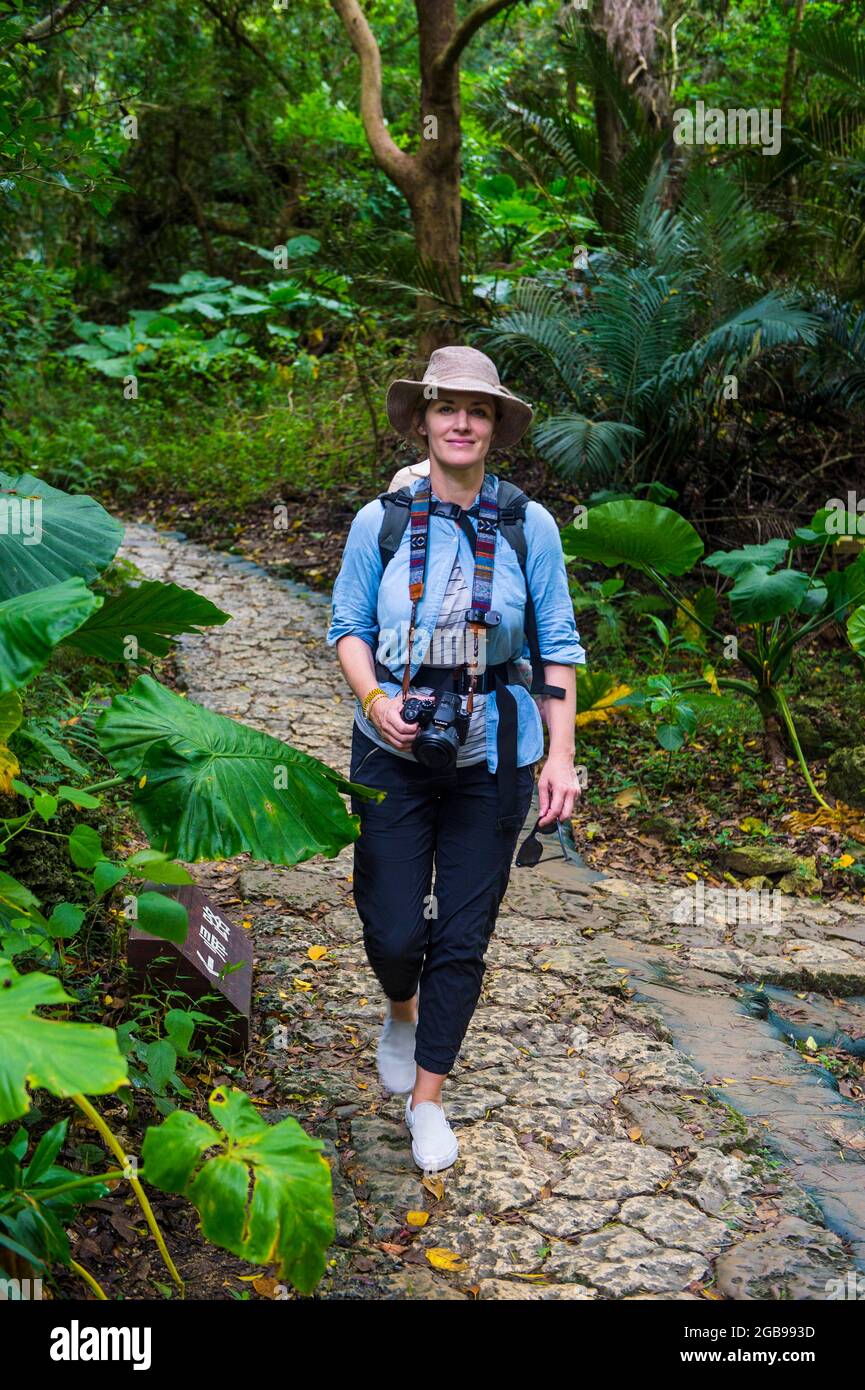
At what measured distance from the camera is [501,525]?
272 cm

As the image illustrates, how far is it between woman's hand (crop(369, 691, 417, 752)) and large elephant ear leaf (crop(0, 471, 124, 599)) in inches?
26.5

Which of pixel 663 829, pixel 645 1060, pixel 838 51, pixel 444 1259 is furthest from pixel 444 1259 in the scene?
pixel 838 51

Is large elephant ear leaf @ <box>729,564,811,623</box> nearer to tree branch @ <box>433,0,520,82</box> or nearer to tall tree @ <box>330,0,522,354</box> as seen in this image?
tall tree @ <box>330,0,522,354</box>

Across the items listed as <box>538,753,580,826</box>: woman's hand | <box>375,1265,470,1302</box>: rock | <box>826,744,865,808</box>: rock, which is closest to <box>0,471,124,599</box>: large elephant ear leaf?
<box>538,753,580,826</box>: woman's hand

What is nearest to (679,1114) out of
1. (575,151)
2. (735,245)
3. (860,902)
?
(860,902)

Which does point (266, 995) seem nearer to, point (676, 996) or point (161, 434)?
point (676, 996)

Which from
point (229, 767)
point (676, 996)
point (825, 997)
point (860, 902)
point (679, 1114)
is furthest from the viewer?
point (860, 902)

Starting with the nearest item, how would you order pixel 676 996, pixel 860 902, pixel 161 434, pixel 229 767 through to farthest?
pixel 229 767
pixel 676 996
pixel 860 902
pixel 161 434

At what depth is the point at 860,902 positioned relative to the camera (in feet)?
16.2

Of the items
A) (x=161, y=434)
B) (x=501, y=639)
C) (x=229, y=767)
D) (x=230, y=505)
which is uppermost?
(x=161, y=434)

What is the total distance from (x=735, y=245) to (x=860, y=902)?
13.3 ft

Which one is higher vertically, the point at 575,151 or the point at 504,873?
the point at 575,151

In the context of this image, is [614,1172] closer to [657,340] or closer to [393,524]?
[393,524]
